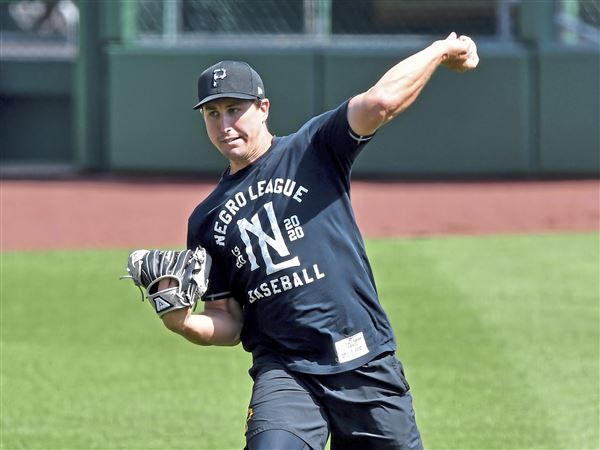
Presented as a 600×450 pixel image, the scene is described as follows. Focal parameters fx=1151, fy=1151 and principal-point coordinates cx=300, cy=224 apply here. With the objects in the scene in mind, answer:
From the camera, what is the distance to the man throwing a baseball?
3.99 metres

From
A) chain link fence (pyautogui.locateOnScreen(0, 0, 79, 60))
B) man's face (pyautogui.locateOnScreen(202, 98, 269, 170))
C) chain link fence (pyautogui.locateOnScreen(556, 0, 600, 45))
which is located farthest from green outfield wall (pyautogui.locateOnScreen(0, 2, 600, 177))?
man's face (pyautogui.locateOnScreen(202, 98, 269, 170))

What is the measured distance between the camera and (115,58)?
15016 mm

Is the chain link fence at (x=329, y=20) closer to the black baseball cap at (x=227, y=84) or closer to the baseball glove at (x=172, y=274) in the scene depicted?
the black baseball cap at (x=227, y=84)

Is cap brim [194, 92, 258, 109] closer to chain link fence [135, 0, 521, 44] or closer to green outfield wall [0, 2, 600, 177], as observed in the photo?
green outfield wall [0, 2, 600, 177]

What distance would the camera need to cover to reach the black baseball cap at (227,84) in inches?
158

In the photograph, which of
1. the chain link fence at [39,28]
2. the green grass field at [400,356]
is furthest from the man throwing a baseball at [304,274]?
the chain link fence at [39,28]

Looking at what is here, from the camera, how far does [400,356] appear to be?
24.5 feet

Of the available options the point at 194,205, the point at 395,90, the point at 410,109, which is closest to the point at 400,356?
the point at 395,90

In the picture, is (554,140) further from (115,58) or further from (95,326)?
Answer: (95,326)

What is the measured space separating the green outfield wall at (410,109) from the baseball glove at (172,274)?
34.1 feet

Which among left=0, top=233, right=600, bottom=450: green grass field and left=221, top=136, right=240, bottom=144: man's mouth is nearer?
left=221, top=136, right=240, bottom=144: man's mouth

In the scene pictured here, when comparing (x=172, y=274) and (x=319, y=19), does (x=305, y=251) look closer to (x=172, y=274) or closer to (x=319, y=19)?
(x=172, y=274)

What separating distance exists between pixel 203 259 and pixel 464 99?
35.7 ft

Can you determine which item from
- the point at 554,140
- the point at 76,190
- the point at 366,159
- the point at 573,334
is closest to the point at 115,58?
the point at 76,190
